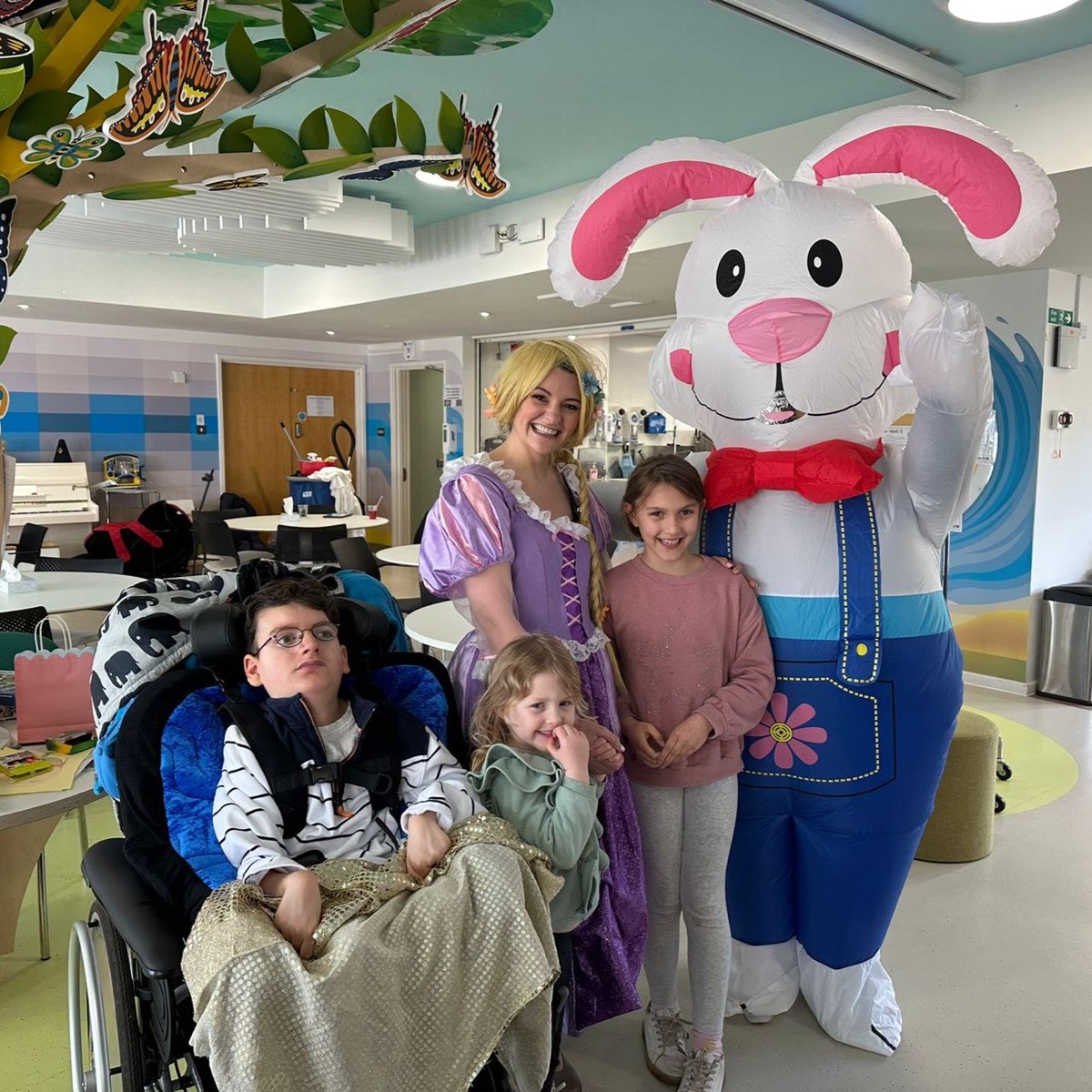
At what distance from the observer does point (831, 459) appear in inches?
79.7

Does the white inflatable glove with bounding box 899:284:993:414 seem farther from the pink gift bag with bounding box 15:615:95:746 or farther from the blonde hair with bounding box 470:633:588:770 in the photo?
the pink gift bag with bounding box 15:615:95:746

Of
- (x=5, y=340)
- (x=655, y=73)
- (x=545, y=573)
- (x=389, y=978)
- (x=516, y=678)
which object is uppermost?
(x=655, y=73)

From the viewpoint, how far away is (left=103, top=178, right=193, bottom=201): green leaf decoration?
100cm

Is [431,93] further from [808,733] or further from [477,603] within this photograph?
[808,733]

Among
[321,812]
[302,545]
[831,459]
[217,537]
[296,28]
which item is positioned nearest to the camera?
[296,28]

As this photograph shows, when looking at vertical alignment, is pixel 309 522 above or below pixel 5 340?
below

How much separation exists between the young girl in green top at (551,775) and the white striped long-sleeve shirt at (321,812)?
0.25ft

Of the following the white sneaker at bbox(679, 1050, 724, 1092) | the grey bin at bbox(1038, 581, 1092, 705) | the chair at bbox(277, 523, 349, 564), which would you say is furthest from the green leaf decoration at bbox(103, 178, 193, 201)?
the grey bin at bbox(1038, 581, 1092, 705)

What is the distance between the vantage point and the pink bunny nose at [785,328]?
2.02m

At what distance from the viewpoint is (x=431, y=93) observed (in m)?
4.01

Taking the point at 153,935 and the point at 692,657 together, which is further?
the point at 692,657

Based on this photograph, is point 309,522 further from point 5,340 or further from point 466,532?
point 5,340

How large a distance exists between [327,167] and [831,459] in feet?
4.23

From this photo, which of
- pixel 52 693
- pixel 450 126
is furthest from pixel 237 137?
pixel 52 693
